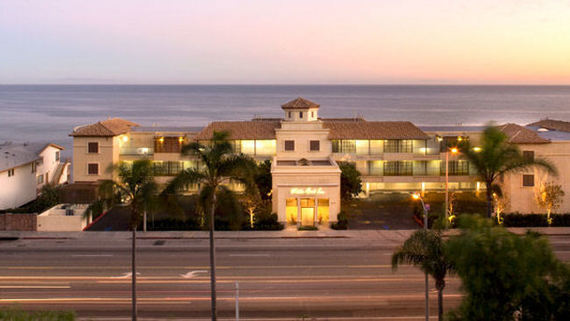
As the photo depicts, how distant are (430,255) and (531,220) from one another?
28.1m

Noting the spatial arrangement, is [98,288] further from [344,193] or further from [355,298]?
[344,193]

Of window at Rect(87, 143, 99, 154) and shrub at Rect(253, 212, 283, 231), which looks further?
window at Rect(87, 143, 99, 154)

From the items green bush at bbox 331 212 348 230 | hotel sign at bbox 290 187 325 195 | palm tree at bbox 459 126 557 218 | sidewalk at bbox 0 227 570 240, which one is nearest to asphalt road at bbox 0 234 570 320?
sidewalk at bbox 0 227 570 240

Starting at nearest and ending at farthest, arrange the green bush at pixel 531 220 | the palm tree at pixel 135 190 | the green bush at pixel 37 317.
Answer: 1. the green bush at pixel 37 317
2. the palm tree at pixel 135 190
3. the green bush at pixel 531 220

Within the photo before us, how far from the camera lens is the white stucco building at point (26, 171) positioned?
175 ft

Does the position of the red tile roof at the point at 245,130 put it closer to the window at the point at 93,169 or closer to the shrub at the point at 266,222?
the window at the point at 93,169

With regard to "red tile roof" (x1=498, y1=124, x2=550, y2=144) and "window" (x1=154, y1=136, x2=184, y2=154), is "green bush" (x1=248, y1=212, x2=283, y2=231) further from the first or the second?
"red tile roof" (x1=498, y1=124, x2=550, y2=144)

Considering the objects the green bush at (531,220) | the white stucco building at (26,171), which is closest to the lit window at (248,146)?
the white stucco building at (26,171)

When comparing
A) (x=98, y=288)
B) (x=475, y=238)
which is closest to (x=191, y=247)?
(x=98, y=288)

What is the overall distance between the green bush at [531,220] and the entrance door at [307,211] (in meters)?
15.1

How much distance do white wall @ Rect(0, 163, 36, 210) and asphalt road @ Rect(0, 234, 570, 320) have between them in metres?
11.4

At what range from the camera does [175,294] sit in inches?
1193

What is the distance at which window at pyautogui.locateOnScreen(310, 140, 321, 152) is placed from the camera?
59.3m

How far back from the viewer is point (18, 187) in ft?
182
